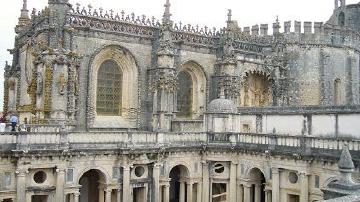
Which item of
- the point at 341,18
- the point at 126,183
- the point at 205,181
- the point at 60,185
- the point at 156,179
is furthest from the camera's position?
the point at 341,18

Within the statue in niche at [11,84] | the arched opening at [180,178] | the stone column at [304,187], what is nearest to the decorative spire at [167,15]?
the arched opening at [180,178]

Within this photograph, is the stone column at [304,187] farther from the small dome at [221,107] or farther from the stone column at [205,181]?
the small dome at [221,107]

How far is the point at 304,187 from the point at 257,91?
50.5ft

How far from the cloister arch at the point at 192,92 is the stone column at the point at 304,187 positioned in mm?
12568

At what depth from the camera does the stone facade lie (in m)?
24.9

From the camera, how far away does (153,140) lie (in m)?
28.2

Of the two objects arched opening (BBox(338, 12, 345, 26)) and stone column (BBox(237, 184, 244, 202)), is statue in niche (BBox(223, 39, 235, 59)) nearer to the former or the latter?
stone column (BBox(237, 184, 244, 202))

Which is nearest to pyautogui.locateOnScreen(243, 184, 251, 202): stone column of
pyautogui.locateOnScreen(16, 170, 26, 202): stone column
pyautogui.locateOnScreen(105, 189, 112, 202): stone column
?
pyautogui.locateOnScreen(105, 189, 112, 202): stone column

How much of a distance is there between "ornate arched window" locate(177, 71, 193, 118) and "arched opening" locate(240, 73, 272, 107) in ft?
16.1

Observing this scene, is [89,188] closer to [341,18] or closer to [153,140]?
[153,140]

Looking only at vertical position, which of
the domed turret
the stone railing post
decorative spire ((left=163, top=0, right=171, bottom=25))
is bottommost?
the stone railing post

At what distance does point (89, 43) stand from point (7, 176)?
10497mm

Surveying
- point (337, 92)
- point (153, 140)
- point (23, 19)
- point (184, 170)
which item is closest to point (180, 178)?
point (184, 170)

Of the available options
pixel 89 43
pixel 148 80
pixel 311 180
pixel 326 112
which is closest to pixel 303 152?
pixel 311 180
